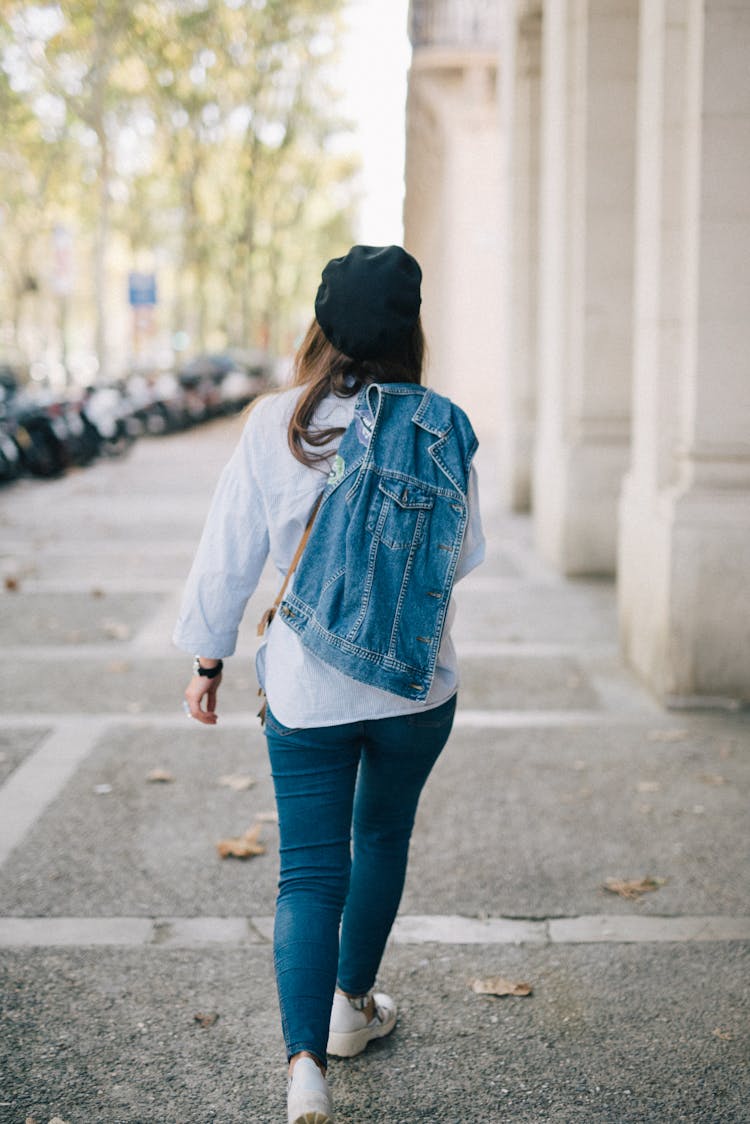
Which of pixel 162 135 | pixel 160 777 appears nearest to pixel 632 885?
pixel 160 777

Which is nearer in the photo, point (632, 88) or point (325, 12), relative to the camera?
point (632, 88)

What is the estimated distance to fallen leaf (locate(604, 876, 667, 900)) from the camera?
4.27 m

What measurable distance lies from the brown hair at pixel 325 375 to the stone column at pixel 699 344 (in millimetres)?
3827

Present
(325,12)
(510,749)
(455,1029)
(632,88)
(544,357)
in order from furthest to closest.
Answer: (325,12) → (544,357) → (632,88) → (510,749) → (455,1029)

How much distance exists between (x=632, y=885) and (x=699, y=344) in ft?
9.84

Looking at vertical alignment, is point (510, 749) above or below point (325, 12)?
below

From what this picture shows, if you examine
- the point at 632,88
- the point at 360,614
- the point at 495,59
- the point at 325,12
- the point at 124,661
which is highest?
the point at 325,12

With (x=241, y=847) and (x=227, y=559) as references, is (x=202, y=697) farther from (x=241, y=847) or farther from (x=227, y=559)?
(x=241, y=847)

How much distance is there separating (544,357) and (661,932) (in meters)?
7.87

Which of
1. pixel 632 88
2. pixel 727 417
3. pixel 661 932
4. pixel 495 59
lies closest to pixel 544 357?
pixel 632 88

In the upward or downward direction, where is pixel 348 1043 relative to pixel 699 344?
downward

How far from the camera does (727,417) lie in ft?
21.1

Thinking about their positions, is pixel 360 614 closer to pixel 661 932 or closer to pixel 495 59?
pixel 661 932

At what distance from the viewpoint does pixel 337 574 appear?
8.75 ft
